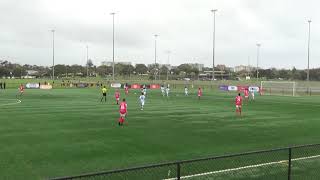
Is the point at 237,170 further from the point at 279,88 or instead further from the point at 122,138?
the point at 279,88

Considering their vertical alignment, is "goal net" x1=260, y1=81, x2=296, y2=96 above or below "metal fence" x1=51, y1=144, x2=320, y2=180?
above

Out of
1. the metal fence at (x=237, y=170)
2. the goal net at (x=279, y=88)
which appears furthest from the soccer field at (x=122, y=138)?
the goal net at (x=279, y=88)

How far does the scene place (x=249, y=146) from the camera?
19.0m

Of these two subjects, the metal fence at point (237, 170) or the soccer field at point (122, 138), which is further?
the soccer field at point (122, 138)

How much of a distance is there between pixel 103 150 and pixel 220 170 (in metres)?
5.47

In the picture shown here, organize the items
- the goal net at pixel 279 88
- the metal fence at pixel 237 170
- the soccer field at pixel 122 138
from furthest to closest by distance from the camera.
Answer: the goal net at pixel 279 88
the soccer field at pixel 122 138
the metal fence at pixel 237 170

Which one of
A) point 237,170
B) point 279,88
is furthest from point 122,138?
point 279,88

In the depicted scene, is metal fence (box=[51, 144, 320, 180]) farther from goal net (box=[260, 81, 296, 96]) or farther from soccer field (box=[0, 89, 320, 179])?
goal net (box=[260, 81, 296, 96])

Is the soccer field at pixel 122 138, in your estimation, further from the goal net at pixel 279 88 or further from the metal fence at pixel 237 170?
the goal net at pixel 279 88

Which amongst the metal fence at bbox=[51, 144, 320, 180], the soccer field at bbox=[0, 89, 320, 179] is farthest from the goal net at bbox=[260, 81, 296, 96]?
the metal fence at bbox=[51, 144, 320, 180]

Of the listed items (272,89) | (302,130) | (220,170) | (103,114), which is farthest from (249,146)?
(272,89)

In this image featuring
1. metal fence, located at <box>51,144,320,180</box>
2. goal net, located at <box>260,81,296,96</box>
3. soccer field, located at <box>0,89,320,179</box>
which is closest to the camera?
metal fence, located at <box>51,144,320,180</box>

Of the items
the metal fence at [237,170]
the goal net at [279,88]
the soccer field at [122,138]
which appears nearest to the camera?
the metal fence at [237,170]

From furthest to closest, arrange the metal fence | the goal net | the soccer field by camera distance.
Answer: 1. the goal net
2. the soccer field
3. the metal fence
